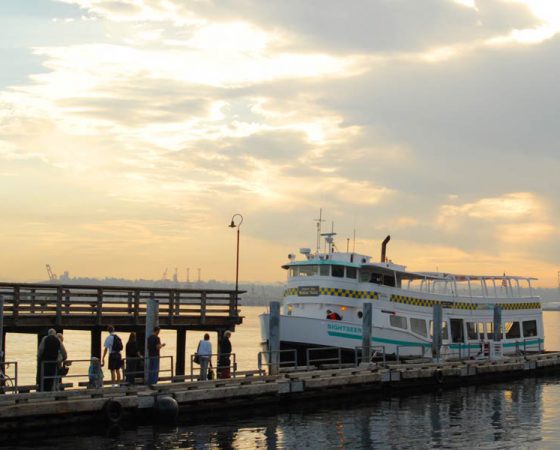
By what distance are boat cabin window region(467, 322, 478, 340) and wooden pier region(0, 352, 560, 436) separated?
3165mm

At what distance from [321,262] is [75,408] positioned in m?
19.0

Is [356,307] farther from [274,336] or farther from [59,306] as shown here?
[59,306]

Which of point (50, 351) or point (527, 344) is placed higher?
point (527, 344)

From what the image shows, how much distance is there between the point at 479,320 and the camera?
1891 inches

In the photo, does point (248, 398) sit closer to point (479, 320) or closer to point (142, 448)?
point (142, 448)

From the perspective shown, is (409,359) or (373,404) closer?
(373,404)

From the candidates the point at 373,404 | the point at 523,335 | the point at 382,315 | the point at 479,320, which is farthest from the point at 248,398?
the point at 523,335

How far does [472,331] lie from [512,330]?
4999mm

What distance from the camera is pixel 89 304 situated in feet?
110

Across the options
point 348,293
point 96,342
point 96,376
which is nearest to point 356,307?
point 348,293

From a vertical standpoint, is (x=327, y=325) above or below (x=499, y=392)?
above

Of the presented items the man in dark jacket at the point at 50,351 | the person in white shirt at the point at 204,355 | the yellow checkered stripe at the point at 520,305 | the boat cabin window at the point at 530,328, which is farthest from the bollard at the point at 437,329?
the man in dark jacket at the point at 50,351

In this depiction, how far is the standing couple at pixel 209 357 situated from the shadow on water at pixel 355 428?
6.18 feet

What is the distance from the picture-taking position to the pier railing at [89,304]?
3173 cm
